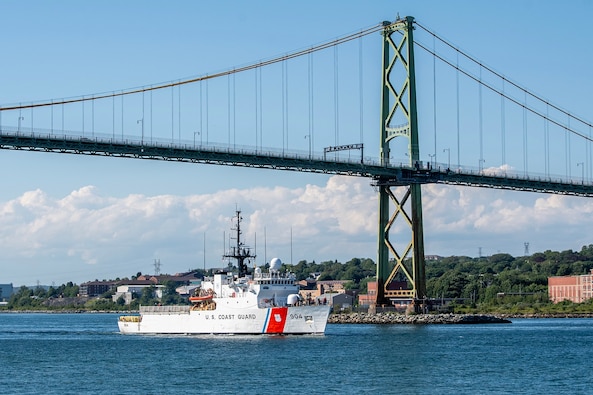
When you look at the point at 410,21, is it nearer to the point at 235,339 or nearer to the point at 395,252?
the point at 395,252

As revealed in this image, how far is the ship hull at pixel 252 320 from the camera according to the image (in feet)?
246

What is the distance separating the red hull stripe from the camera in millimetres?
74750

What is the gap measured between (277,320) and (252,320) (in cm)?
195

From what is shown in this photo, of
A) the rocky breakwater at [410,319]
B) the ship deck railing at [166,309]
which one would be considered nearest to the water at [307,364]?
the ship deck railing at [166,309]

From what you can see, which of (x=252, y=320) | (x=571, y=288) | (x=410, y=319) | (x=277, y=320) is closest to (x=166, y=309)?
(x=252, y=320)

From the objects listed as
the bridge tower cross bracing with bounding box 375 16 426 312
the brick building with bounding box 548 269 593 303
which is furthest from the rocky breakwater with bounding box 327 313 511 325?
the brick building with bounding box 548 269 593 303

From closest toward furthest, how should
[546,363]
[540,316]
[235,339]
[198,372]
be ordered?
[198,372]
[546,363]
[235,339]
[540,316]

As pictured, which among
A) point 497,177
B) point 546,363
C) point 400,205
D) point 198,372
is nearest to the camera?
point 198,372

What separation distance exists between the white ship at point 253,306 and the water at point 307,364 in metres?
1.38

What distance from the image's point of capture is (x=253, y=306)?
75938mm

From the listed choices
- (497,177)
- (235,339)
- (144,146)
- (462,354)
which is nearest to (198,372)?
(462,354)

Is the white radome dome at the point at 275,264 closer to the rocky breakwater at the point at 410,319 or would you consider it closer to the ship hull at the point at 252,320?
the ship hull at the point at 252,320

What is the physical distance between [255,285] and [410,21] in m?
33.8

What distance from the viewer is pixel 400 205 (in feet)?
324
